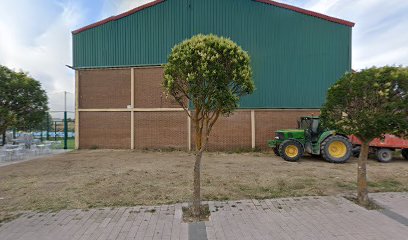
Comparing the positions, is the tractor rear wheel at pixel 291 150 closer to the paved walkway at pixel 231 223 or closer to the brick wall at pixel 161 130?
the paved walkway at pixel 231 223

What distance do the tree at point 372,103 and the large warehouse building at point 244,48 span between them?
9.22 meters

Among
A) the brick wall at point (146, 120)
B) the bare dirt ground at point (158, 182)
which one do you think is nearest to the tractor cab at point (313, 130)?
the bare dirt ground at point (158, 182)

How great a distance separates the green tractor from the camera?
34.9 ft

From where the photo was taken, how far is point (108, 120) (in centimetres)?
1509

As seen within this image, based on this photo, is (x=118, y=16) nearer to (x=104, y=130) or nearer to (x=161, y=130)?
(x=104, y=130)

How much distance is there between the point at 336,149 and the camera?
35.6 feet

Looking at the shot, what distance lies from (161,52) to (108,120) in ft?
16.9

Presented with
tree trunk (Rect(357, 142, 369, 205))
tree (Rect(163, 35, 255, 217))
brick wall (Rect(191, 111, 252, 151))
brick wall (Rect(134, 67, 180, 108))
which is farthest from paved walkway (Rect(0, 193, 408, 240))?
brick wall (Rect(134, 67, 180, 108))

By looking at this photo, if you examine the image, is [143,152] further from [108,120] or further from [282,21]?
[282,21]

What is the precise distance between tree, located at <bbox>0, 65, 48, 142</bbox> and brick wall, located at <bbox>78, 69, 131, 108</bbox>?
31.9ft

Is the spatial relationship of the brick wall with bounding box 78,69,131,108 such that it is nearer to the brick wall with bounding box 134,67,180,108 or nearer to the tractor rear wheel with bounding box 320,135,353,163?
the brick wall with bounding box 134,67,180,108

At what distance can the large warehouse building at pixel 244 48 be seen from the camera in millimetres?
14195

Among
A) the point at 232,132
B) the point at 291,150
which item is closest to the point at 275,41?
the point at 232,132

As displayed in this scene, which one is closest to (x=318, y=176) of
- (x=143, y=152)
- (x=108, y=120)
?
(x=143, y=152)
